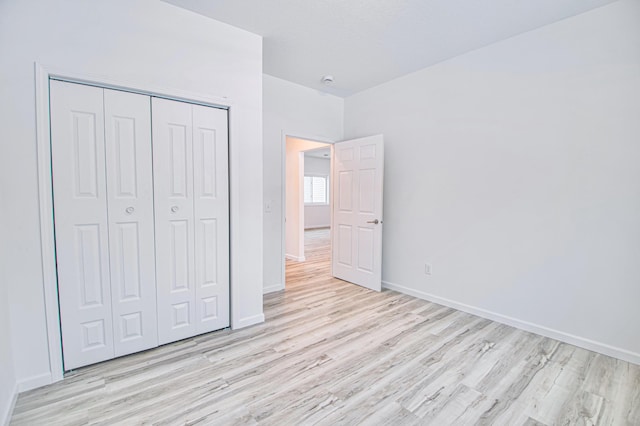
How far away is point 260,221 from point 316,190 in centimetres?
780

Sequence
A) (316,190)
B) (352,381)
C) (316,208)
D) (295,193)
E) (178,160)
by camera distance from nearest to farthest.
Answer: (352,381), (178,160), (295,193), (316,208), (316,190)

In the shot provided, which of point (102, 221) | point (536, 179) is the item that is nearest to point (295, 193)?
point (102, 221)

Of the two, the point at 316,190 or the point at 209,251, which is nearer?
the point at 209,251

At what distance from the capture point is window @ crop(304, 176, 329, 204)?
10.2 m

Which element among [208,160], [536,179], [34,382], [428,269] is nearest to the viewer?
[34,382]

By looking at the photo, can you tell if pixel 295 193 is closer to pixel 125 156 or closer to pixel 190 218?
pixel 190 218

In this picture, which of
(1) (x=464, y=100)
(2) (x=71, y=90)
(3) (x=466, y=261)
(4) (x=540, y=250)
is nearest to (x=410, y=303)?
(3) (x=466, y=261)

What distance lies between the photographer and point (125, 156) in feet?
6.94

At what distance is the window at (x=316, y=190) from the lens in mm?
10234

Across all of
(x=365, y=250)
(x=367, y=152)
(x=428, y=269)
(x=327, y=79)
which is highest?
(x=327, y=79)

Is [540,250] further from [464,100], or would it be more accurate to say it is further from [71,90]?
[71,90]

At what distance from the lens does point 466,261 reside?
312cm

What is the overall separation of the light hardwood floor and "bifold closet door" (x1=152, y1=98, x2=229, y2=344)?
9.9 inches

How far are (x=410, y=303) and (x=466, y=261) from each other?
30.6 inches
